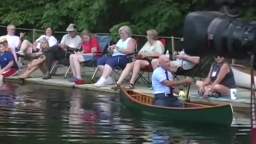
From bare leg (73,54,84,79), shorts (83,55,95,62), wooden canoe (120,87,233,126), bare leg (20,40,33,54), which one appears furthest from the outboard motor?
bare leg (20,40,33,54)

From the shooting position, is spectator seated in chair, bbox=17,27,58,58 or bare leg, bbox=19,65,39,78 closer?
bare leg, bbox=19,65,39,78

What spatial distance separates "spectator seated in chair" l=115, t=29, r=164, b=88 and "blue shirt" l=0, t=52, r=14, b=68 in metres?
3.94

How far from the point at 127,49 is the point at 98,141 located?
23.1 ft

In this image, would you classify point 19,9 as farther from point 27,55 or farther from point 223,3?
point 223,3

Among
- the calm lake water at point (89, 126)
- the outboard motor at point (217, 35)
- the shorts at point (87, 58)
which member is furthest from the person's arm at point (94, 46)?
the outboard motor at point (217, 35)

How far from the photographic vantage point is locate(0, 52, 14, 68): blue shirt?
1853 centimetres

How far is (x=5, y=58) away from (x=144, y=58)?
4359mm

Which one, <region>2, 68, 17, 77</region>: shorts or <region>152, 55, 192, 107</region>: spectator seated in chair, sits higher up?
<region>152, 55, 192, 107</region>: spectator seated in chair

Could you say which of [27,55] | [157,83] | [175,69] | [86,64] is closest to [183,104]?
[157,83]

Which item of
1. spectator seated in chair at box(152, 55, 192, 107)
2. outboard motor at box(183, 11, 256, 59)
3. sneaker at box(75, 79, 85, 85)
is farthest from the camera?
sneaker at box(75, 79, 85, 85)

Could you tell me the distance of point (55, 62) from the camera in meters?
18.4

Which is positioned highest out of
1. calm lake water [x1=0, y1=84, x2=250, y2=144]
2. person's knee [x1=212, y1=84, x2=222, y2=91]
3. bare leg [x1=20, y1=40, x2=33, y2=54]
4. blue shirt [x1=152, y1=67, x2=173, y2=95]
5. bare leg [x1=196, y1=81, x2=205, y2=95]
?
bare leg [x1=20, y1=40, x2=33, y2=54]

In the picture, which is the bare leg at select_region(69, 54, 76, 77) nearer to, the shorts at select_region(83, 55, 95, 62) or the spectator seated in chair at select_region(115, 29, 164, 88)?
the shorts at select_region(83, 55, 95, 62)

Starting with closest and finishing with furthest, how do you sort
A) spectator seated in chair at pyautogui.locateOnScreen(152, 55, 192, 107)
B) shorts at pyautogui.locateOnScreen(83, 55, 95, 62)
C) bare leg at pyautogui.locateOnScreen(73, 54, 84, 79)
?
spectator seated in chair at pyautogui.locateOnScreen(152, 55, 192, 107) < bare leg at pyautogui.locateOnScreen(73, 54, 84, 79) < shorts at pyautogui.locateOnScreen(83, 55, 95, 62)
